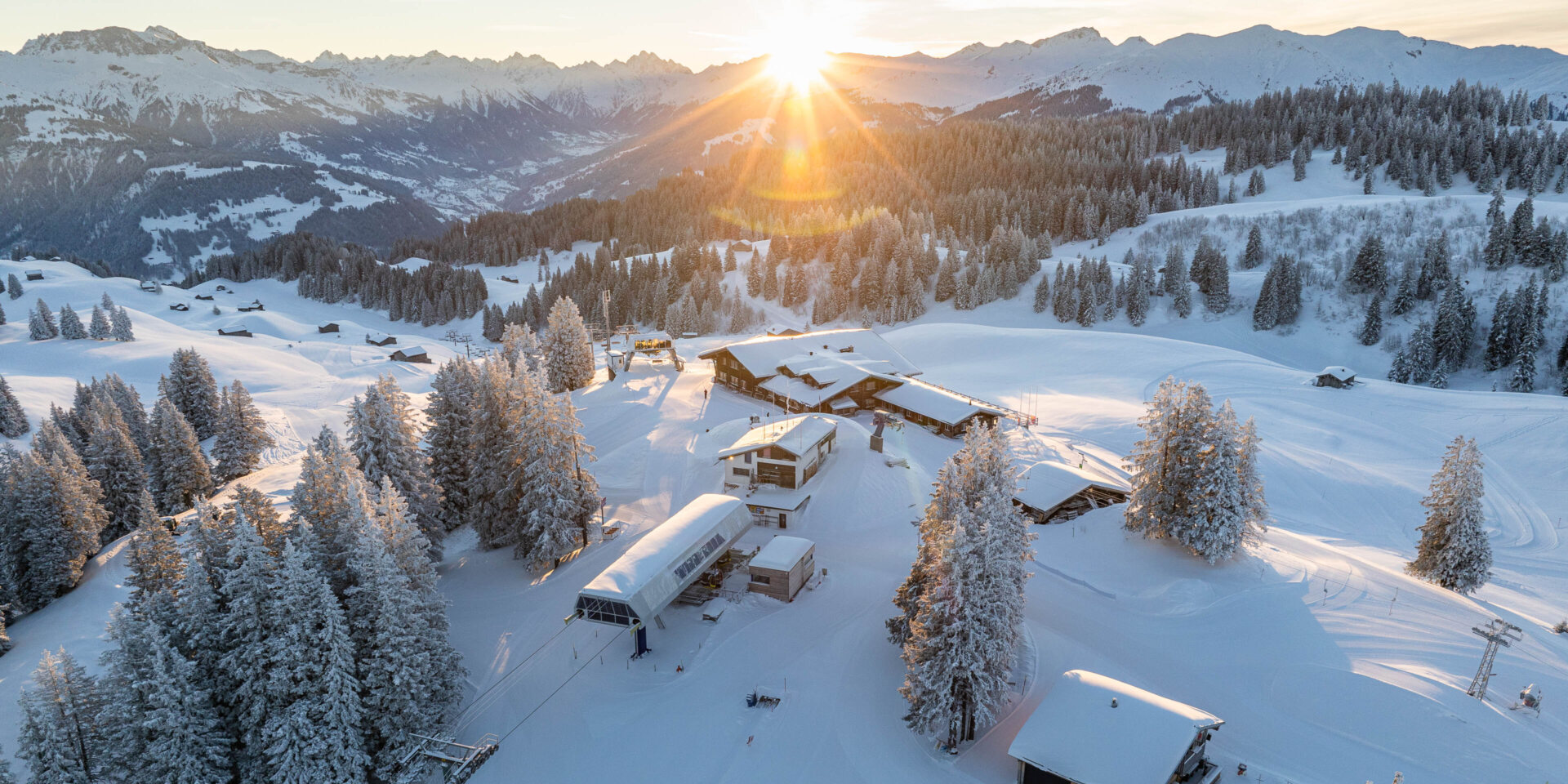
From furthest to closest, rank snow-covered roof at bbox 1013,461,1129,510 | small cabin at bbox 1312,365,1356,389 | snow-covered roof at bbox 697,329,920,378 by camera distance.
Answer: snow-covered roof at bbox 697,329,920,378
small cabin at bbox 1312,365,1356,389
snow-covered roof at bbox 1013,461,1129,510

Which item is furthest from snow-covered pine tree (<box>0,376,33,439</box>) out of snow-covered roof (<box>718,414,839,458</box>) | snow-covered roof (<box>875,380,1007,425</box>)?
snow-covered roof (<box>875,380,1007,425</box>)

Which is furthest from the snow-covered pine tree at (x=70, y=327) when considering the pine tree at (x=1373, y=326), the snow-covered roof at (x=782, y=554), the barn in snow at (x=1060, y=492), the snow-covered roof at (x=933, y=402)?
the pine tree at (x=1373, y=326)

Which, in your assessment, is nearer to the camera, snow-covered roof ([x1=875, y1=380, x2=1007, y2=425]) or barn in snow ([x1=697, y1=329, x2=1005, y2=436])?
snow-covered roof ([x1=875, y1=380, x2=1007, y2=425])

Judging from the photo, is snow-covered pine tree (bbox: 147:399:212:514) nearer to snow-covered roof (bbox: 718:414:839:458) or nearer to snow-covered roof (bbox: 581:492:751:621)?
snow-covered roof (bbox: 718:414:839:458)

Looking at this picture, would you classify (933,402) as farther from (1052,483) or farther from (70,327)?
(70,327)

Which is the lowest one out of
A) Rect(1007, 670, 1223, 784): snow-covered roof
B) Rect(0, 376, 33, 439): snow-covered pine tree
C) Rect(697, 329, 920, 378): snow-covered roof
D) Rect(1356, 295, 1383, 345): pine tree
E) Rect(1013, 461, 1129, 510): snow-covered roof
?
Rect(0, 376, 33, 439): snow-covered pine tree
